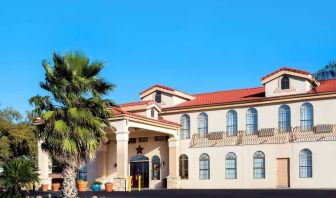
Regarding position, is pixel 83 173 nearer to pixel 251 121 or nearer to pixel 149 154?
pixel 149 154

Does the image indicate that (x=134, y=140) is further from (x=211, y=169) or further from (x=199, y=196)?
(x=199, y=196)

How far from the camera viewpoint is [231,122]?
3978 centimetres

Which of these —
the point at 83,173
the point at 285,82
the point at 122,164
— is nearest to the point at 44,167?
the point at 83,173

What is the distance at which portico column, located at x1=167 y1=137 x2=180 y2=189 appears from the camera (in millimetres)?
40312

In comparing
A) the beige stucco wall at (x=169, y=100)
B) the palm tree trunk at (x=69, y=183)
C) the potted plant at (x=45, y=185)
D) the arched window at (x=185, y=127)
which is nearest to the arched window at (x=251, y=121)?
the arched window at (x=185, y=127)

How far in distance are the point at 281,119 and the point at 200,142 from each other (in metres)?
6.54

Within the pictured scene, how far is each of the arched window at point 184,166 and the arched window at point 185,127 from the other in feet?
5.02

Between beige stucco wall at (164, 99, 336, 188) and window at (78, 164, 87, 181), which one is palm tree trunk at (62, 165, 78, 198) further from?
window at (78, 164, 87, 181)

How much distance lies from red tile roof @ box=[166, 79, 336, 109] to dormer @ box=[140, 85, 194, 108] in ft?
2.01

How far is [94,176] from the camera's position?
44.2 metres

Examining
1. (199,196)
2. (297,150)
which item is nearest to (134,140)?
(297,150)

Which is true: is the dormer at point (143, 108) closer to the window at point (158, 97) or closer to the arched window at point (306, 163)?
the window at point (158, 97)

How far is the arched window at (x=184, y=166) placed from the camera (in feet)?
135

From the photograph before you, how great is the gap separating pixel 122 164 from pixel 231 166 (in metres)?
8.59
